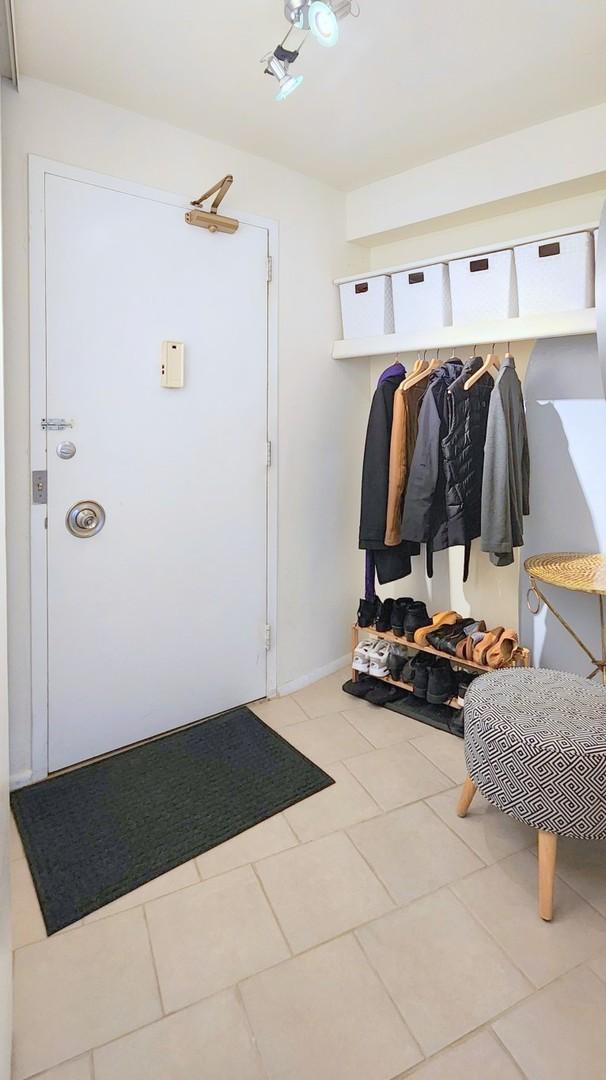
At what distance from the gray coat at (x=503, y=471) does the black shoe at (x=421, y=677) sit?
63cm

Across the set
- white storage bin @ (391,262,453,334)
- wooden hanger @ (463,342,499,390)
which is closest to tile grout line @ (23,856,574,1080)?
wooden hanger @ (463,342,499,390)

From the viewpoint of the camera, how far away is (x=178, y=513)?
2434mm

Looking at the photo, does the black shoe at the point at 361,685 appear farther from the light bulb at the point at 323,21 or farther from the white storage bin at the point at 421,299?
the light bulb at the point at 323,21

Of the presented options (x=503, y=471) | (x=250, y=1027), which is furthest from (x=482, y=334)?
(x=250, y=1027)

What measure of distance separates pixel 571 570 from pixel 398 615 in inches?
33.6

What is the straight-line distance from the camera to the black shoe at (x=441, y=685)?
261cm

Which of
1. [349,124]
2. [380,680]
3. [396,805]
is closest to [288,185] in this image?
[349,124]

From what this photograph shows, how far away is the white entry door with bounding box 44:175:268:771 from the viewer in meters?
2.12

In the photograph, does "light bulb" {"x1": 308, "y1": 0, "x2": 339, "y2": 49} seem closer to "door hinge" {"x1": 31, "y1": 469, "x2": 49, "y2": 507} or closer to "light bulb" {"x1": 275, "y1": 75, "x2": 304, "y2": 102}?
"light bulb" {"x1": 275, "y1": 75, "x2": 304, "y2": 102}

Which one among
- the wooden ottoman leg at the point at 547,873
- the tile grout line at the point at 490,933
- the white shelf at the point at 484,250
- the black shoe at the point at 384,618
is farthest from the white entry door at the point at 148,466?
the wooden ottoman leg at the point at 547,873

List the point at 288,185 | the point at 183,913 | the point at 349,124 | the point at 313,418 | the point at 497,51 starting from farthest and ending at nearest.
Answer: the point at 313,418 < the point at 288,185 < the point at 349,124 < the point at 497,51 < the point at 183,913

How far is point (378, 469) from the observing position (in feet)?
8.47

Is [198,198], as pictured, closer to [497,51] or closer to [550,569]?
[497,51]

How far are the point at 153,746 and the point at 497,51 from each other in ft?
8.59
